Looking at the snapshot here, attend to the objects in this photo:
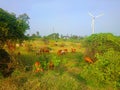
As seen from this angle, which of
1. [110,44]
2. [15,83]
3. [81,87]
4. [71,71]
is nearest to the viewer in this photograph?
[15,83]

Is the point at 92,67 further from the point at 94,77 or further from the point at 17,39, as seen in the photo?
the point at 17,39

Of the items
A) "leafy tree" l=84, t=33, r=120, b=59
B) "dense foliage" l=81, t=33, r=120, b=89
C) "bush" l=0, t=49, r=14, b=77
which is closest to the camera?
"bush" l=0, t=49, r=14, b=77

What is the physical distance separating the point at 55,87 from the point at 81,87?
1290 millimetres

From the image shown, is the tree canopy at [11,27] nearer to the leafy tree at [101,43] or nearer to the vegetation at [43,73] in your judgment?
the vegetation at [43,73]

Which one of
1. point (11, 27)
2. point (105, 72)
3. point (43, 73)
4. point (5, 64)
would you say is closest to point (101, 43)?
point (105, 72)

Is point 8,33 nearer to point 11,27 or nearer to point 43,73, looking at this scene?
point 11,27

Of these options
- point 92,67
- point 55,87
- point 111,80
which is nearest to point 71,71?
point 92,67

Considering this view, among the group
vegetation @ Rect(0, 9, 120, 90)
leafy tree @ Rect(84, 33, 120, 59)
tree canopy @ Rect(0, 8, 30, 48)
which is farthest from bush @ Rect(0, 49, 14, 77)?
leafy tree @ Rect(84, 33, 120, 59)

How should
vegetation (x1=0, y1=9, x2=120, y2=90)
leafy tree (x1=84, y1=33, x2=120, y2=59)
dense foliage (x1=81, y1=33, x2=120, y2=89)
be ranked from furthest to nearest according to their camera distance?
leafy tree (x1=84, y1=33, x2=120, y2=59), dense foliage (x1=81, y1=33, x2=120, y2=89), vegetation (x1=0, y1=9, x2=120, y2=90)

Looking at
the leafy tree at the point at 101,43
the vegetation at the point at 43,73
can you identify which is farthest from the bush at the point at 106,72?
the leafy tree at the point at 101,43

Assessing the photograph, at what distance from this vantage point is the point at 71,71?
43.4 ft

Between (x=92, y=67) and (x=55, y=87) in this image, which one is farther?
(x=92, y=67)

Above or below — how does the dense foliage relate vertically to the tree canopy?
below

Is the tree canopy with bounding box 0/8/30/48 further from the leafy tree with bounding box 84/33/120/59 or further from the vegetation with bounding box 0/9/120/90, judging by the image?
the leafy tree with bounding box 84/33/120/59
